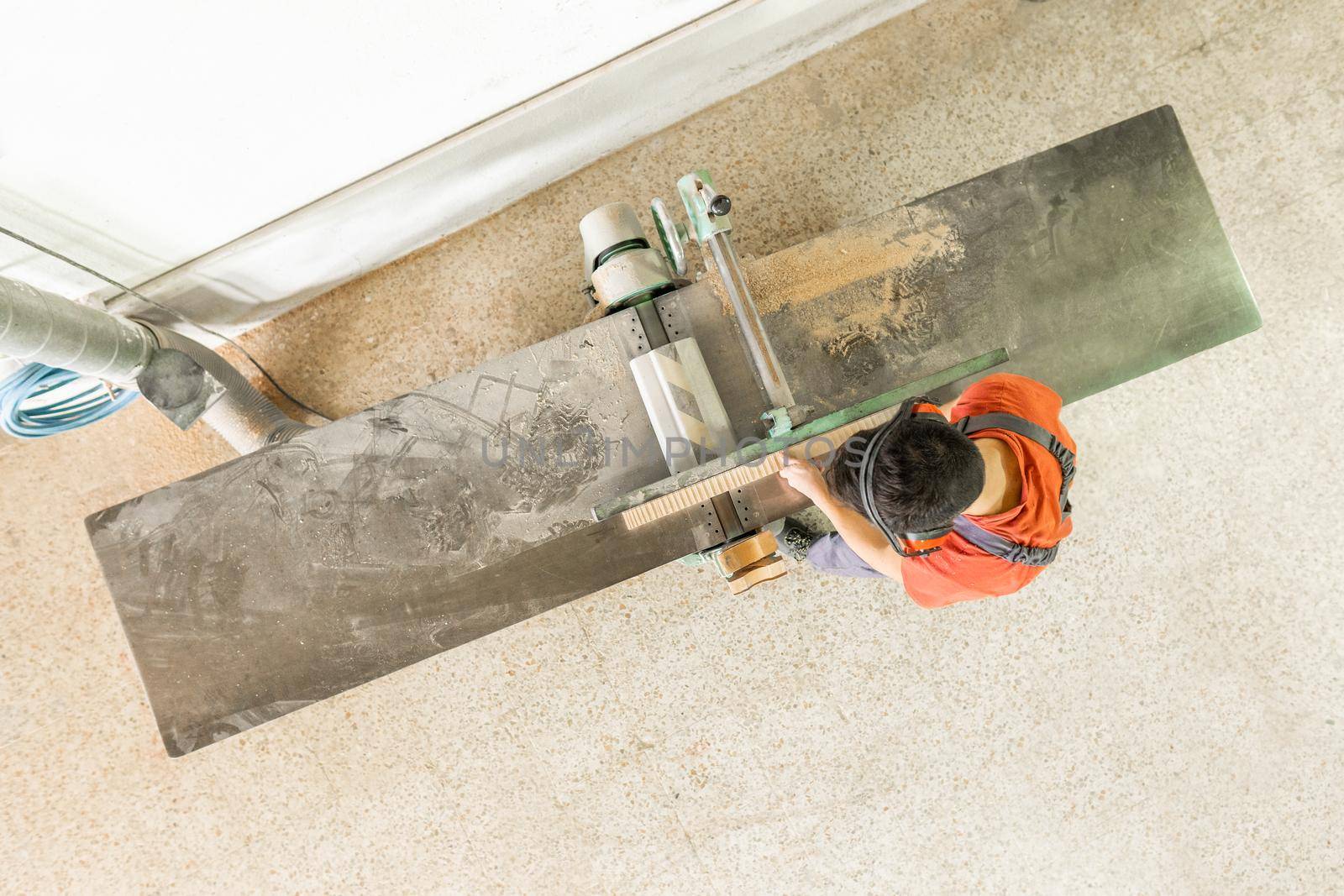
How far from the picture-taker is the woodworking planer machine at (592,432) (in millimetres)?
1770

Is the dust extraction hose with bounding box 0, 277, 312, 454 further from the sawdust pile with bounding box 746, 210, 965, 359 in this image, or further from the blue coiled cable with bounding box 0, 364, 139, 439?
the sawdust pile with bounding box 746, 210, 965, 359

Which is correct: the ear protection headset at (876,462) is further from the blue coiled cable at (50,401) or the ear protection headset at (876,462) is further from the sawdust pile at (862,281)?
the blue coiled cable at (50,401)

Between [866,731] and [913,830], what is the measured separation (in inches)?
14.9

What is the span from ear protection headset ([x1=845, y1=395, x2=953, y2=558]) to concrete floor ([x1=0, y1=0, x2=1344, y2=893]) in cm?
98

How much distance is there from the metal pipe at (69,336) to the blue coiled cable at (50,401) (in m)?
0.18

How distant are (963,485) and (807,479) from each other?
0.38 metres

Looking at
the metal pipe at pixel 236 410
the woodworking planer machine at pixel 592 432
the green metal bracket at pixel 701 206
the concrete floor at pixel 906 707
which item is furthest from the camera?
the concrete floor at pixel 906 707

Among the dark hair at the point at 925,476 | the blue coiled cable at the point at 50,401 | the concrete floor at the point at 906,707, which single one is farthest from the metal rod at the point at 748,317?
the blue coiled cable at the point at 50,401

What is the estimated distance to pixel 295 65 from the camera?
1.62m

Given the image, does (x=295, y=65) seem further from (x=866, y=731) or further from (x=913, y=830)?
(x=913, y=830)

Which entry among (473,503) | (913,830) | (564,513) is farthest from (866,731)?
(473,503)

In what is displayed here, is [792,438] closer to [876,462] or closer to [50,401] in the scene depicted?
[876,462]

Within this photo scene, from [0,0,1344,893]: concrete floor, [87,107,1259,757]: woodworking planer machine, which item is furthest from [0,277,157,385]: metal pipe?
[0,0,1344,893]: concrete floor

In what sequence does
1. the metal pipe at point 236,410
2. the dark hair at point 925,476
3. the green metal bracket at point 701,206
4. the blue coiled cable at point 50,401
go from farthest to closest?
the metal pipe at point 236,410 → the blue coiled cable at point 50,401 → the green metal bracket at point 701,206 → the dark hair at point 925,476
